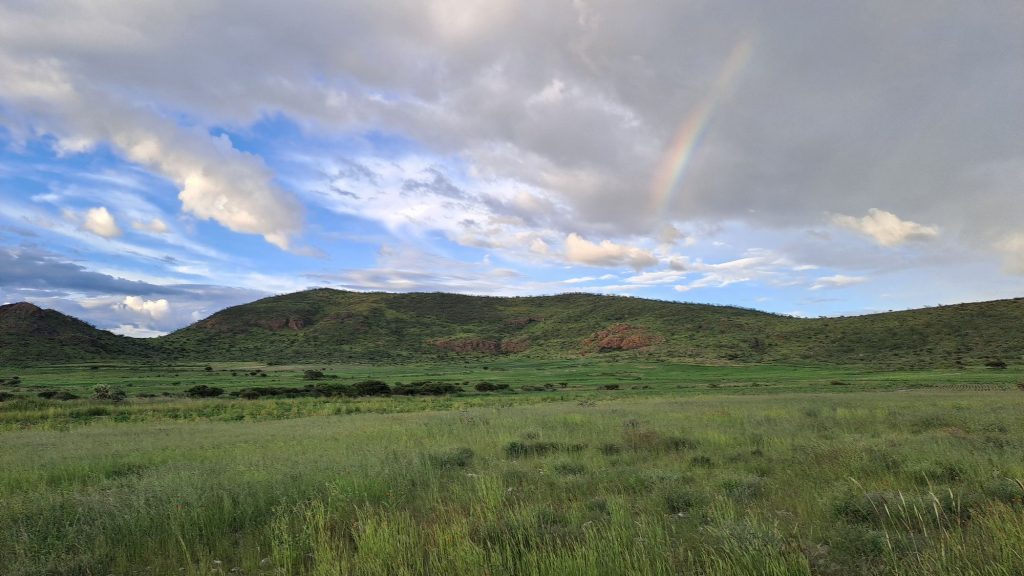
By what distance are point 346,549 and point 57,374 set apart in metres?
80.2

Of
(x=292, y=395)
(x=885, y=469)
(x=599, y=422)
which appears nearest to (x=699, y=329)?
(x=292, y=395)

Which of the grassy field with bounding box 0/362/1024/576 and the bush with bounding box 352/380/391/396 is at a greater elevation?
the grassy field with bounding box 0/362/1024/576

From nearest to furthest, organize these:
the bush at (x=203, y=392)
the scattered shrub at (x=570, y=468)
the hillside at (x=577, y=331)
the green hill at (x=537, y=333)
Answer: the scattered shrub at (x=570, y=468), the bush at (x=203, y=392), the hillside at (x=577, y=331), the green hill at (x=537, y=333)

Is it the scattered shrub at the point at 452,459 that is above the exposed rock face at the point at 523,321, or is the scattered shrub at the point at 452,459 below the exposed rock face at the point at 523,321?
below

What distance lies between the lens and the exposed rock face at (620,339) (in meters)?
101

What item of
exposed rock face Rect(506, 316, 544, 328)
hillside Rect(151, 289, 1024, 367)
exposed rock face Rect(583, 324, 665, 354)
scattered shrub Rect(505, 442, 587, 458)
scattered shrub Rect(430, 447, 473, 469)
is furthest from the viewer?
exposed rock face Rect(506, 316, 544, 328)

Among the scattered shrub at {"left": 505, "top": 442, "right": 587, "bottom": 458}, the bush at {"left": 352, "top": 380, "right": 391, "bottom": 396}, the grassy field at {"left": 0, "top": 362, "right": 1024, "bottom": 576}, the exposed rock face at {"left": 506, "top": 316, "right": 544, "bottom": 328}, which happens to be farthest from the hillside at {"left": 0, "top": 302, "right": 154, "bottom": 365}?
the scattered shrub at {"left": 505, "top": 442, "right": 587, "bottom": 458}

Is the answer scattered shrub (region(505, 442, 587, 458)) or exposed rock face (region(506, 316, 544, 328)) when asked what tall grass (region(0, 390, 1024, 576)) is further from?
exposed rock face (region(506, 316, 544, 328))

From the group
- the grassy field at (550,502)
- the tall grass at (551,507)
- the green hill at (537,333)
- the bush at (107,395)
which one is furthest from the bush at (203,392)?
the green hill at (537,333)

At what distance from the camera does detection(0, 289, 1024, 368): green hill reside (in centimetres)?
7131

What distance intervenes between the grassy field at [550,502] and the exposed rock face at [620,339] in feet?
279

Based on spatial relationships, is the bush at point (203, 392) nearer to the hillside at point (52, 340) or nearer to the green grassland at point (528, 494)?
the green grassland at point (528, 494)

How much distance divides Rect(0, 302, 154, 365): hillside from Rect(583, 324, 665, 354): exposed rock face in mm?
87324

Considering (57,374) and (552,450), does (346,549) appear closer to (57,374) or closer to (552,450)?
(552,450)
